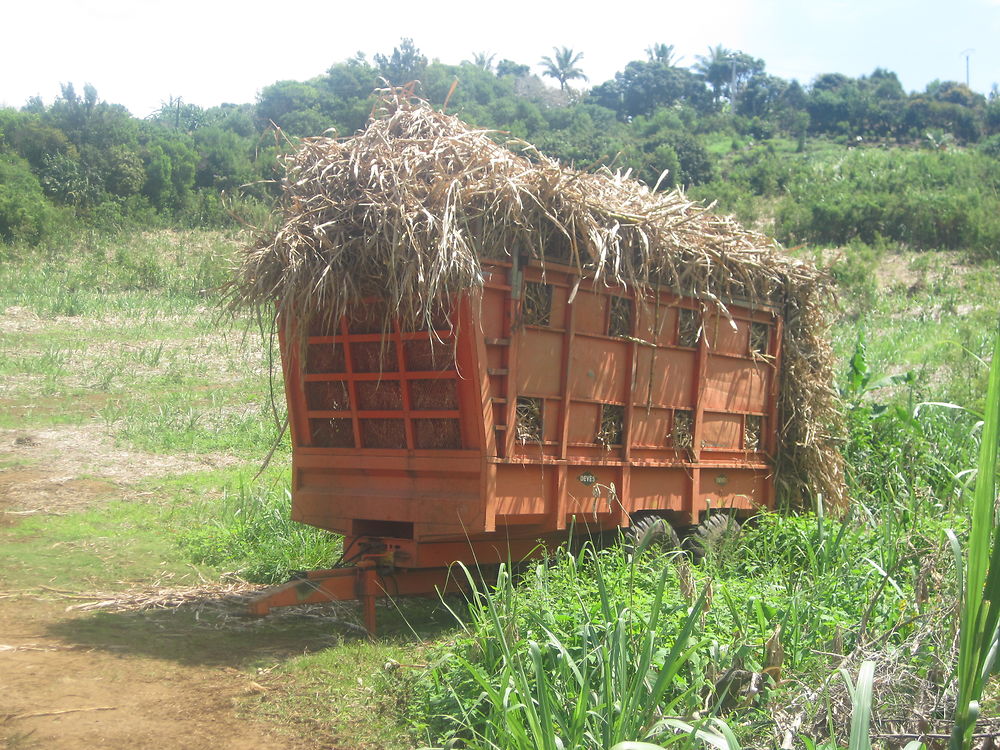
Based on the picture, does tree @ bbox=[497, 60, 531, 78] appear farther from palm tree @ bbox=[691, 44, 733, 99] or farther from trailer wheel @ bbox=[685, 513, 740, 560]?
trailer wheel @ bbox=[685, 513, 740, 560]

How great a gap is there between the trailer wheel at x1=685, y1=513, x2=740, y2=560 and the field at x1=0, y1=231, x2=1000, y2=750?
4.5 inches

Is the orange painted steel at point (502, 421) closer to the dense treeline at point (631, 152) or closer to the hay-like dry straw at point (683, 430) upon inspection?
the hay-like dry straw at point (683, 430)

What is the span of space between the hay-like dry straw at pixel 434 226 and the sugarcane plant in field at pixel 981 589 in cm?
345

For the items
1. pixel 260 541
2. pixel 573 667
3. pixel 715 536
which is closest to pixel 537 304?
pixel 715 536

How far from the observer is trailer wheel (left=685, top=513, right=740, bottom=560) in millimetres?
5371

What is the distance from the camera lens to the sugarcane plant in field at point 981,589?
1.87m

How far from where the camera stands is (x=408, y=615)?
20.9ft

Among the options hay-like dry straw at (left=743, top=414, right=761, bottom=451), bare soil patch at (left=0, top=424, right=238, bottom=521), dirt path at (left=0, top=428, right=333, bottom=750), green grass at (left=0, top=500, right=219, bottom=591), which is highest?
hay-like dry straw at (left=743, top=414, right=761, bottom=451)

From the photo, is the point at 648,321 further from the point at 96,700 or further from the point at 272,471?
the point at 272,471

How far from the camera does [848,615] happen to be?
15.2ft

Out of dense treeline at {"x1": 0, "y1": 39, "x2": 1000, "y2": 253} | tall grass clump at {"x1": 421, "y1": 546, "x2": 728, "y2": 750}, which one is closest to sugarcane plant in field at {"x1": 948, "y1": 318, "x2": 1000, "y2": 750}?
tall grass clump at {"x1": 421, "y1": 546, "x2": 728, "y2": 750}

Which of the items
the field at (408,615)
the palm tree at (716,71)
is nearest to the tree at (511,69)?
the palm tree at (716,71)

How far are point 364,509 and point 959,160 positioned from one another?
1667 inches

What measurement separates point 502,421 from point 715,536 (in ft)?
4.65
